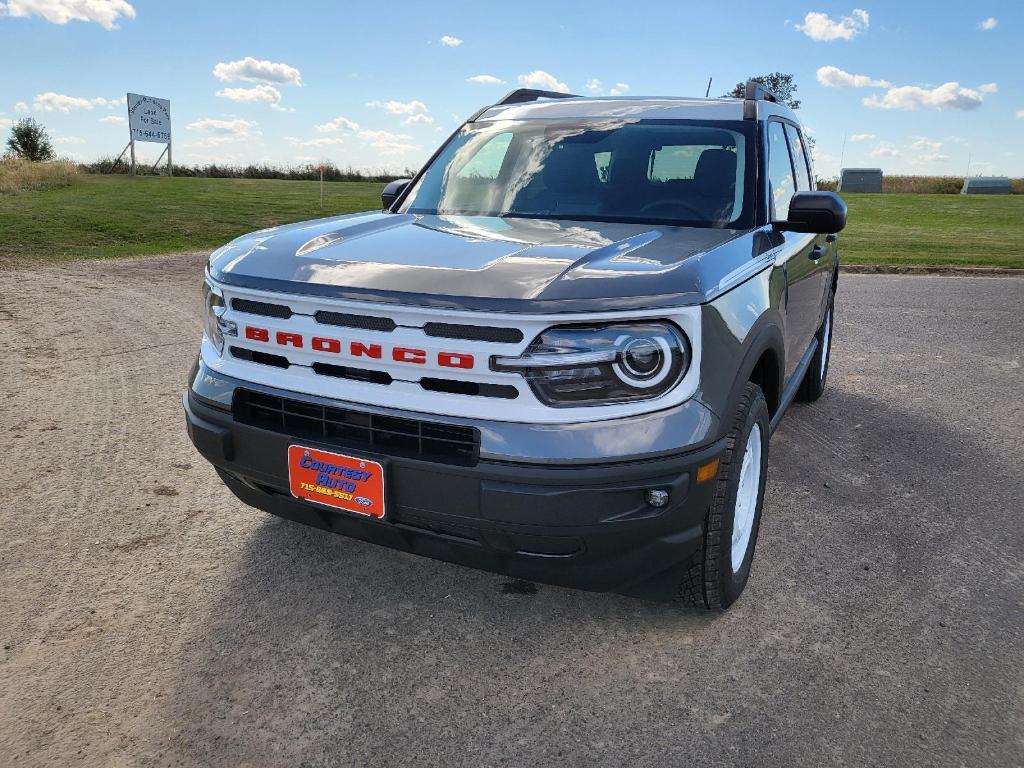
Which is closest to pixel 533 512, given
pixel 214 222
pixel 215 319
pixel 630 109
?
pixel 215 319

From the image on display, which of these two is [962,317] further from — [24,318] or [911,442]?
[24,318]

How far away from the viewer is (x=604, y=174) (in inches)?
149

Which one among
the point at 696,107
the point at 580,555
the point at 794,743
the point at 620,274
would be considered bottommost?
the point at 794,743

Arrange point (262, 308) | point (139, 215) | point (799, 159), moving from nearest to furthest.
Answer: point (262, 308) < point (799, 159) < point (139, 215)

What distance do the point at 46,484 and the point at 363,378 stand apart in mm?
2375

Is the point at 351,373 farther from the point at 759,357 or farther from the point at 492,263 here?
the point at 759,357

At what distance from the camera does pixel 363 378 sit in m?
2.58

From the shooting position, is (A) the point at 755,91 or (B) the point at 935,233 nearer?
(A) the point at 755,91

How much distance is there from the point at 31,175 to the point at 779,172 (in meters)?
28.9

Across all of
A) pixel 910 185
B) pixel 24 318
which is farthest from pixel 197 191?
pixel 910 185

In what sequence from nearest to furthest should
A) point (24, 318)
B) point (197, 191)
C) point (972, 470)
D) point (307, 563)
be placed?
point (307, 563)
point (972, 470)
point (24, 318)
point (197, 191)

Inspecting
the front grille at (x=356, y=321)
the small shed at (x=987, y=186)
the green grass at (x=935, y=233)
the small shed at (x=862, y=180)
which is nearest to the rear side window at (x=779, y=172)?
the front grille at (x=356, y=321)

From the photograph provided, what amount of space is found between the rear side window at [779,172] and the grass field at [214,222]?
1058 cm

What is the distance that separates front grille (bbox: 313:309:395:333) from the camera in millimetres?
2482
